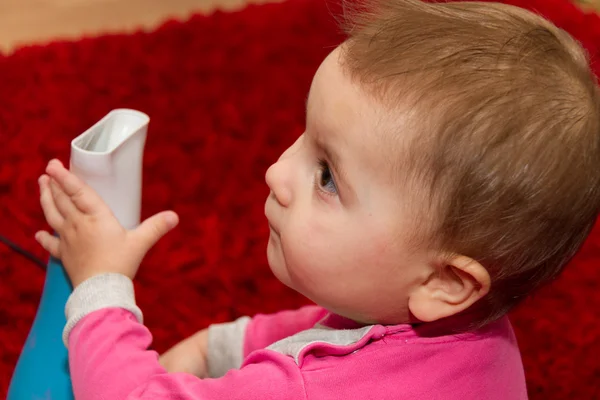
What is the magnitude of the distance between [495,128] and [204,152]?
2.48 ft

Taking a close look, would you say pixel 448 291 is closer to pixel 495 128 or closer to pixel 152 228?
pixel 495 128

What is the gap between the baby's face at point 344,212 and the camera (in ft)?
2.05

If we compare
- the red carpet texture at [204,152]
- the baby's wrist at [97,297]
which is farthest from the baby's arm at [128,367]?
the red carpet texture at [204,152]

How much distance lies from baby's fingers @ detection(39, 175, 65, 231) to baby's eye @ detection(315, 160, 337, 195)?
32 centimetres

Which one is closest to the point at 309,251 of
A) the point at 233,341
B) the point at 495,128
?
the point at 495,128

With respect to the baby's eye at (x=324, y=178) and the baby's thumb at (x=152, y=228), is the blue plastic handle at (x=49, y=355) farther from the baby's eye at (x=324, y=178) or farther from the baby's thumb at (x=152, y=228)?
the baby's eye at (x=324, y=178)

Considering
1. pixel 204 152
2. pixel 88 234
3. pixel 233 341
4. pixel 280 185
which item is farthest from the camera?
pixel 204 152

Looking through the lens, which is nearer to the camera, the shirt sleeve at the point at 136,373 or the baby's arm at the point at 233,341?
the shirt sleeve at the point at 136,373

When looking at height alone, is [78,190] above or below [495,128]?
below

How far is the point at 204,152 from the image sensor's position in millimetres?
1271

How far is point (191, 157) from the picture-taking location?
127 cm

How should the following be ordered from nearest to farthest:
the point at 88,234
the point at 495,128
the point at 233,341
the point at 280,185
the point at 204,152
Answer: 1. the point at 495,128
2. the point at 280,185
3. the point at 88,234
4. the point at 233,341
5. the point at 204,152

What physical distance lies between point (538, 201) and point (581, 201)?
4 cm

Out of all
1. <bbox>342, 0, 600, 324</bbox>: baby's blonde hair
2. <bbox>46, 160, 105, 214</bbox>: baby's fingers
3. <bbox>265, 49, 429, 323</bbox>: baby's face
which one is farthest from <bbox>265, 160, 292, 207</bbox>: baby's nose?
<bbox>46, 160, 105, 214</bbox>: baby's fingers
